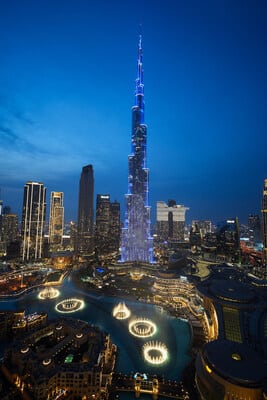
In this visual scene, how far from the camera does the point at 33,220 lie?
289ft

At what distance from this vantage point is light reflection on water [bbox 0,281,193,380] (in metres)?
23.3

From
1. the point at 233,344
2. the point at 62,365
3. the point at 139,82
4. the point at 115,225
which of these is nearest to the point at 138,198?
the point at 139,82

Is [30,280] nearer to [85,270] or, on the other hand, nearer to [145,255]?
[85,270]

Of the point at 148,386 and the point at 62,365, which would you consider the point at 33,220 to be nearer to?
the point at 62,365

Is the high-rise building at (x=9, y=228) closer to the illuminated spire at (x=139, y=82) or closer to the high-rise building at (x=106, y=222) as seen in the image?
the high-rise building at (x=106, y=222)

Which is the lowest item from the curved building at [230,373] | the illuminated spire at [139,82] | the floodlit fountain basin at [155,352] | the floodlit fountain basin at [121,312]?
the floodlit fountain basin at [155,352]

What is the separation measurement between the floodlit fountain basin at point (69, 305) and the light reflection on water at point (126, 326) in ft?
2.94

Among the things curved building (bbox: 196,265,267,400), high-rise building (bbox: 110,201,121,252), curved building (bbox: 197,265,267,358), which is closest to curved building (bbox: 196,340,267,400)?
curved building (bbox: 196,265,267,400)

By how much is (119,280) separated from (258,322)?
33.0 metres

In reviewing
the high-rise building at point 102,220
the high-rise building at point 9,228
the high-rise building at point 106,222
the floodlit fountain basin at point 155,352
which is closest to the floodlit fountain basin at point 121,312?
the floodlit fountain basin at point 155,352

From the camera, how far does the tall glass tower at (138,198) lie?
222 feet

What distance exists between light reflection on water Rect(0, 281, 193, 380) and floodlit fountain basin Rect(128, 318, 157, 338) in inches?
26.5

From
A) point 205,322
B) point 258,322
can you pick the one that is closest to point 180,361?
point 205,322

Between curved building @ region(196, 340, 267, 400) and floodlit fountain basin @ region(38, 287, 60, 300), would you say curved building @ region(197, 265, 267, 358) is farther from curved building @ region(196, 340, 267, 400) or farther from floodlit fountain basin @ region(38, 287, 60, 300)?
floodlit fountain basin @ region(38, 287, 60, 300)
